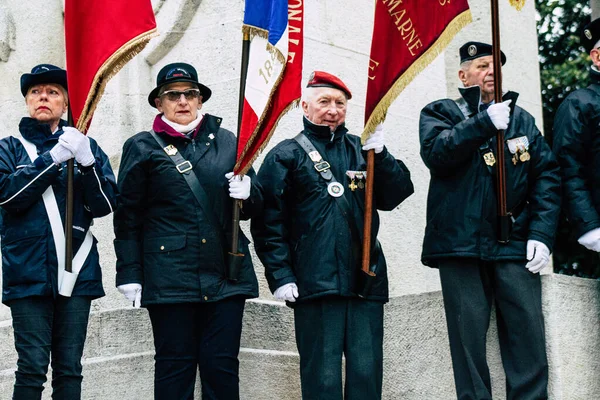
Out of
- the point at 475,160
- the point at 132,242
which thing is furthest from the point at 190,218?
the point at 475,160

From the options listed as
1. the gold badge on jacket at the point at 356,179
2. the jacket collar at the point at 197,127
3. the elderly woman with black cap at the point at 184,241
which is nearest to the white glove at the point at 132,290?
the elderly woman with black cap at the point at 184,241

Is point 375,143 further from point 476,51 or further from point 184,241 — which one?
point 184,241

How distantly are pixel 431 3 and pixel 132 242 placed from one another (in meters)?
2.39

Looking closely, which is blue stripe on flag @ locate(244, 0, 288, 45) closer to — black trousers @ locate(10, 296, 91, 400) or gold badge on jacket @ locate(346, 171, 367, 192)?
gold badge on jacket @ locate(346, 171, 367, 192)

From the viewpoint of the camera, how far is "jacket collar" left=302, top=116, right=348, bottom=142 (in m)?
7.89

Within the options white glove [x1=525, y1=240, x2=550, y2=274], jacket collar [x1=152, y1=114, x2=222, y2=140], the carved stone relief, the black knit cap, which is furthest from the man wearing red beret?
the carved stone relief

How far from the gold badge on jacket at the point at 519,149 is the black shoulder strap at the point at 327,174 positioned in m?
1.05

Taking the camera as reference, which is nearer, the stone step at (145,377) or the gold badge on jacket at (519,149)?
the gold badge on jacket at (519,149)

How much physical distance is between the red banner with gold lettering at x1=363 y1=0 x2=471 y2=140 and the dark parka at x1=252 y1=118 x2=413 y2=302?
421 mm

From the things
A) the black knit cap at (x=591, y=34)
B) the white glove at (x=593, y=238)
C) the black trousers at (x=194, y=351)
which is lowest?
the black trousers at (x=194, y=351)

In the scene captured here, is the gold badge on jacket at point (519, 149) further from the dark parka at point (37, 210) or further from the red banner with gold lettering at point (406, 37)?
the dark parka at point (37, 210)

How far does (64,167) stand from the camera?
7.51 meters

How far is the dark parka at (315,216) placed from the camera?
758 centimetres

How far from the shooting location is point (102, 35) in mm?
7715
